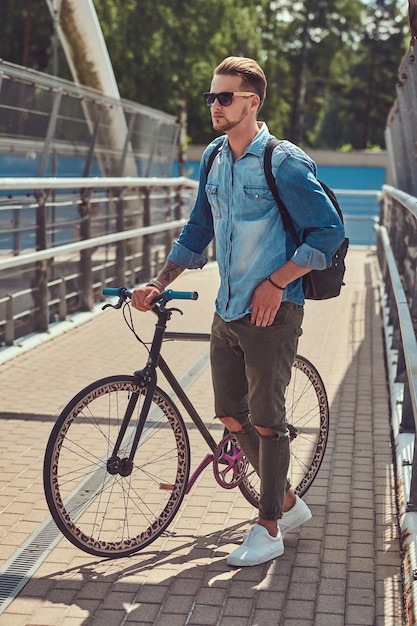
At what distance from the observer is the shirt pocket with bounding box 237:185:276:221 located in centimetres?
421

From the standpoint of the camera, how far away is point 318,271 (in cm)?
429

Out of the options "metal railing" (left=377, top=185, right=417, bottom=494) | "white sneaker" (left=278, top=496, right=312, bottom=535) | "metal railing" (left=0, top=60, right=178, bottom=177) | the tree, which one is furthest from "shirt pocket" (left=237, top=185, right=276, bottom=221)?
the tree

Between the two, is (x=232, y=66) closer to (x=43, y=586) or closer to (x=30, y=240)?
(x=43, y=586)

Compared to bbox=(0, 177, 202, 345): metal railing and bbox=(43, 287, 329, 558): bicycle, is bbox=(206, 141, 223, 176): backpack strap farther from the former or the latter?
bbox=(0, 177, 202, 345): metal railing

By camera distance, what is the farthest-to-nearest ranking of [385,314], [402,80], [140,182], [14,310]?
1. [140,182]
2. [385,314]
3. [14,310]
4. [402,80]

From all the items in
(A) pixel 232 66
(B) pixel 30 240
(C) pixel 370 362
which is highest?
(A) pixel 232 66

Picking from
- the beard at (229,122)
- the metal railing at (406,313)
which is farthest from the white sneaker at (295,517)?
the beard at (229,122)

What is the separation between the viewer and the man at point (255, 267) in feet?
13.6

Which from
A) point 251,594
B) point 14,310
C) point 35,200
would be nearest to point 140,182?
point 35,200

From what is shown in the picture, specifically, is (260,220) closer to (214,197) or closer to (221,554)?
(214,197)

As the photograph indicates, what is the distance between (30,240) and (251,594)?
20.0 feet

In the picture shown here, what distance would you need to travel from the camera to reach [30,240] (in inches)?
388

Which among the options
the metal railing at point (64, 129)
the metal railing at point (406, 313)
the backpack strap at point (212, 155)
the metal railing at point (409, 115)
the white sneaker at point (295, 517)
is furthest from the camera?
the metal railing at point (64, 129)

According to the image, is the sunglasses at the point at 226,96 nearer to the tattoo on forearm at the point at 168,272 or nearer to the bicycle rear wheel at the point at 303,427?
the tattoo on forearm at the point at 168,272
